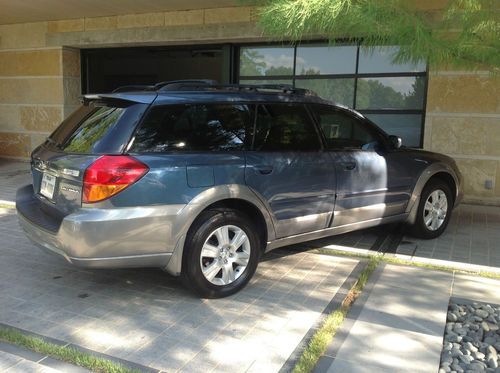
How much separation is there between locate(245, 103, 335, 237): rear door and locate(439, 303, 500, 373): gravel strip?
145 cm

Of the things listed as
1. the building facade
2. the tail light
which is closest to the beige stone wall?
the building facade

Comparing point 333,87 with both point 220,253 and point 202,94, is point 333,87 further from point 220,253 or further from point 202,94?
point 220,253

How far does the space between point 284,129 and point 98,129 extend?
1649 millimetres

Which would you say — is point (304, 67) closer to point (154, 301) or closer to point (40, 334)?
point (154, 301)

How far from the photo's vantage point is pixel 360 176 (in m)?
5.17

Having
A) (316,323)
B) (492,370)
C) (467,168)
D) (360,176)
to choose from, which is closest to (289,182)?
(360,176)

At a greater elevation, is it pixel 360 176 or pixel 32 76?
pixel 32 76

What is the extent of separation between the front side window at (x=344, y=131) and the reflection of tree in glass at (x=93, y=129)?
1.98 m

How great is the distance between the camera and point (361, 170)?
518 centimetres

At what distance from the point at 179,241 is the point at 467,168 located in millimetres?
5881

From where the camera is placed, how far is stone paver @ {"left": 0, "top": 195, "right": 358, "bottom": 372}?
3393mm

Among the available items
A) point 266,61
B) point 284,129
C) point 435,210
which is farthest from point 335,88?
point 284,129

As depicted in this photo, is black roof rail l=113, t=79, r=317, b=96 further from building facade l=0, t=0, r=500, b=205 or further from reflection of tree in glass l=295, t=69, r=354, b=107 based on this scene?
reflection of tree in glass l=295, t=69, r=354, b=107

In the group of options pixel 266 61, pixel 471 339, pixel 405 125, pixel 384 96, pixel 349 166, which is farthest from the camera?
pixel 266 61
